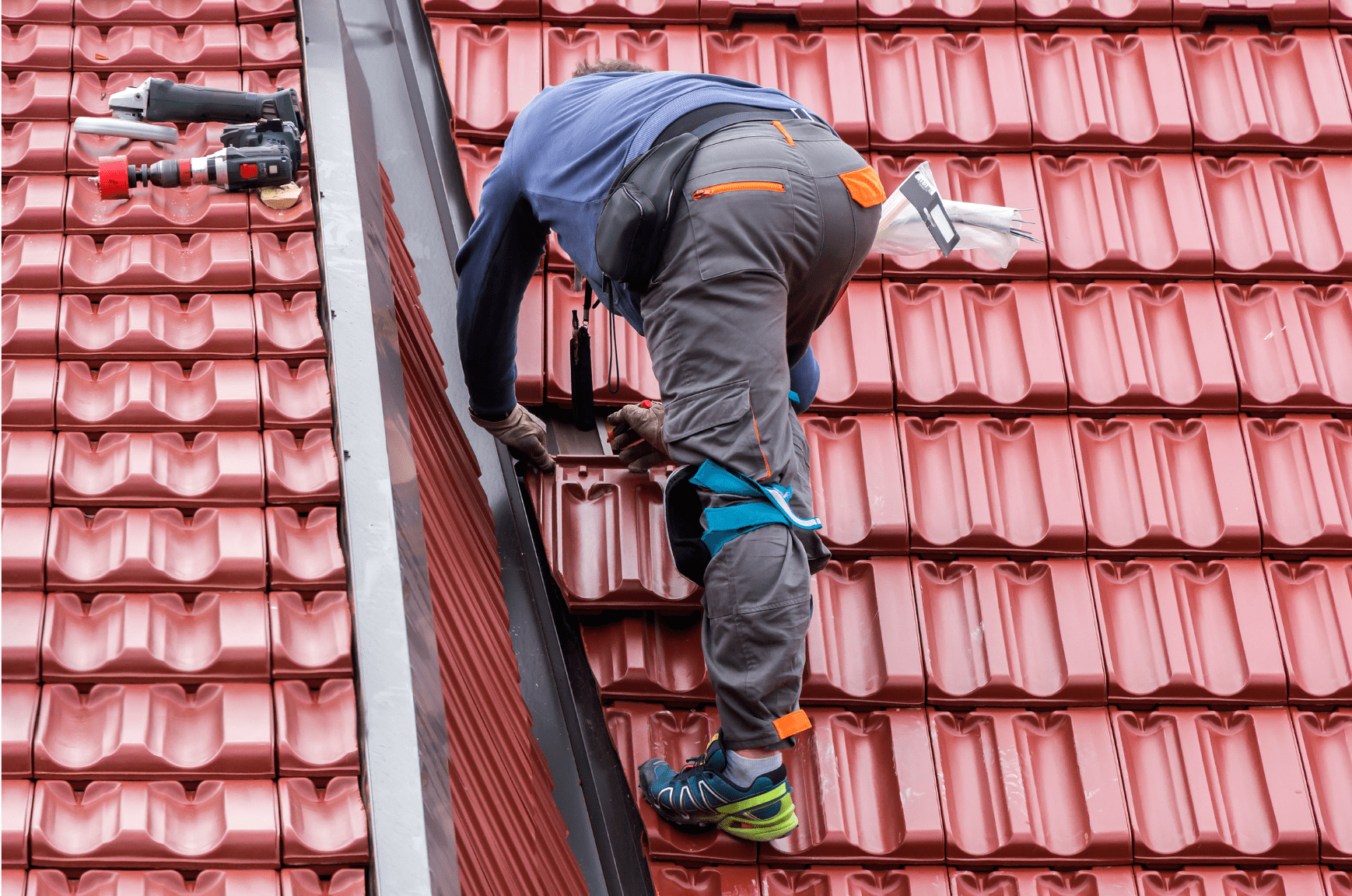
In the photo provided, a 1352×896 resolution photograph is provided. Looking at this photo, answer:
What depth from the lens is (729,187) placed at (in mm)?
2580

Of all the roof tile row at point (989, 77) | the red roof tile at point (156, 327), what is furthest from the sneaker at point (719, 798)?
the roof tile row at point (989, 77)

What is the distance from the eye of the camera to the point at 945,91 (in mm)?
3729

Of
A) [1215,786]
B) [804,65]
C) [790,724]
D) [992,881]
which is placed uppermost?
[804,65]

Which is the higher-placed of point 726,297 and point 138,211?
point 138,211

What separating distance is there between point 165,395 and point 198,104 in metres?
0.95

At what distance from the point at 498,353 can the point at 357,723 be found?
1.20 meters

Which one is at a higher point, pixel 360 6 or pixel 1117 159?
pixel 360 6

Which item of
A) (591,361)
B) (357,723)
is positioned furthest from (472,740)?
(591,361)

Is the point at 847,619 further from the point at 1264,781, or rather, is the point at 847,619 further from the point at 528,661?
the point at 1264,781

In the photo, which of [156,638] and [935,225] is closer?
[156,638]

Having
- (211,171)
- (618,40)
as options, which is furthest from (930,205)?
(211,171)

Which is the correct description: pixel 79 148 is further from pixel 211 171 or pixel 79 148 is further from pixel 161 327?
pixel 161 327

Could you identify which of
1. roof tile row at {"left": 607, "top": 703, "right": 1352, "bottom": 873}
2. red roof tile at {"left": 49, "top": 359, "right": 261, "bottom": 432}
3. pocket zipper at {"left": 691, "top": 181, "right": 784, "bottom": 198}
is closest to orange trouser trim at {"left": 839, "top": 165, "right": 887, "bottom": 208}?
pocket zipper at {"left": 691, "top": 181, "right": 784, "bottom": 198}

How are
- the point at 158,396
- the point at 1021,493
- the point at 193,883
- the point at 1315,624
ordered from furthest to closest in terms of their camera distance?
the point at 1021,493 < the point at 1315,624 < the point at 158,396 < the point at 193,883
